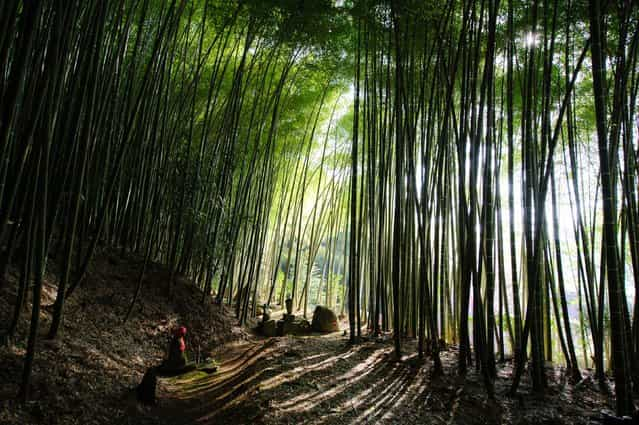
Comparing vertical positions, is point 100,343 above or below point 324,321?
above

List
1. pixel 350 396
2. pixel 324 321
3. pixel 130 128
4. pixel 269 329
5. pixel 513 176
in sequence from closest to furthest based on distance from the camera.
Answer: pixel 350 396
pixel 130 128
pixel 513 176
pixel 269 329
pixel 324 321

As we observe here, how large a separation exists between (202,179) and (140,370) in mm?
2465

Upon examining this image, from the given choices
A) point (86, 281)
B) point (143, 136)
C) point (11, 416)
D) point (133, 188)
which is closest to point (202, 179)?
point (133, 188)

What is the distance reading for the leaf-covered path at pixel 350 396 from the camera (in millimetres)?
1863

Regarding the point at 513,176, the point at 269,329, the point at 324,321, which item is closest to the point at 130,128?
the point at 513,176

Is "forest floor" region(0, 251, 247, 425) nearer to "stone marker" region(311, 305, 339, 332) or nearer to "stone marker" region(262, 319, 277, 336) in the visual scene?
"stone marker" region(262, 319, 277, 336)

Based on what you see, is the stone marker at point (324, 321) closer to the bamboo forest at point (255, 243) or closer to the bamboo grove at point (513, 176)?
the bamboo forest at point (255, 243)

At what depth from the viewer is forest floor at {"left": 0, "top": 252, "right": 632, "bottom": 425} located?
161 cm

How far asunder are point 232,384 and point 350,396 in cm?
81

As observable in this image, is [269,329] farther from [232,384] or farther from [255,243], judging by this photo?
[232,384]

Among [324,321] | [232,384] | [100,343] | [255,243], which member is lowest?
[232,384]

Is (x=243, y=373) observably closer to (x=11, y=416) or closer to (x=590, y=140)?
(x=11, y=416)

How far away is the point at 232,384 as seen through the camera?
7.56 feet

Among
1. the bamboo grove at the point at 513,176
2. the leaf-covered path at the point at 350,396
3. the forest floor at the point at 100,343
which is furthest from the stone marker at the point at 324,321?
the leaf-covered path at the point at 350,396
